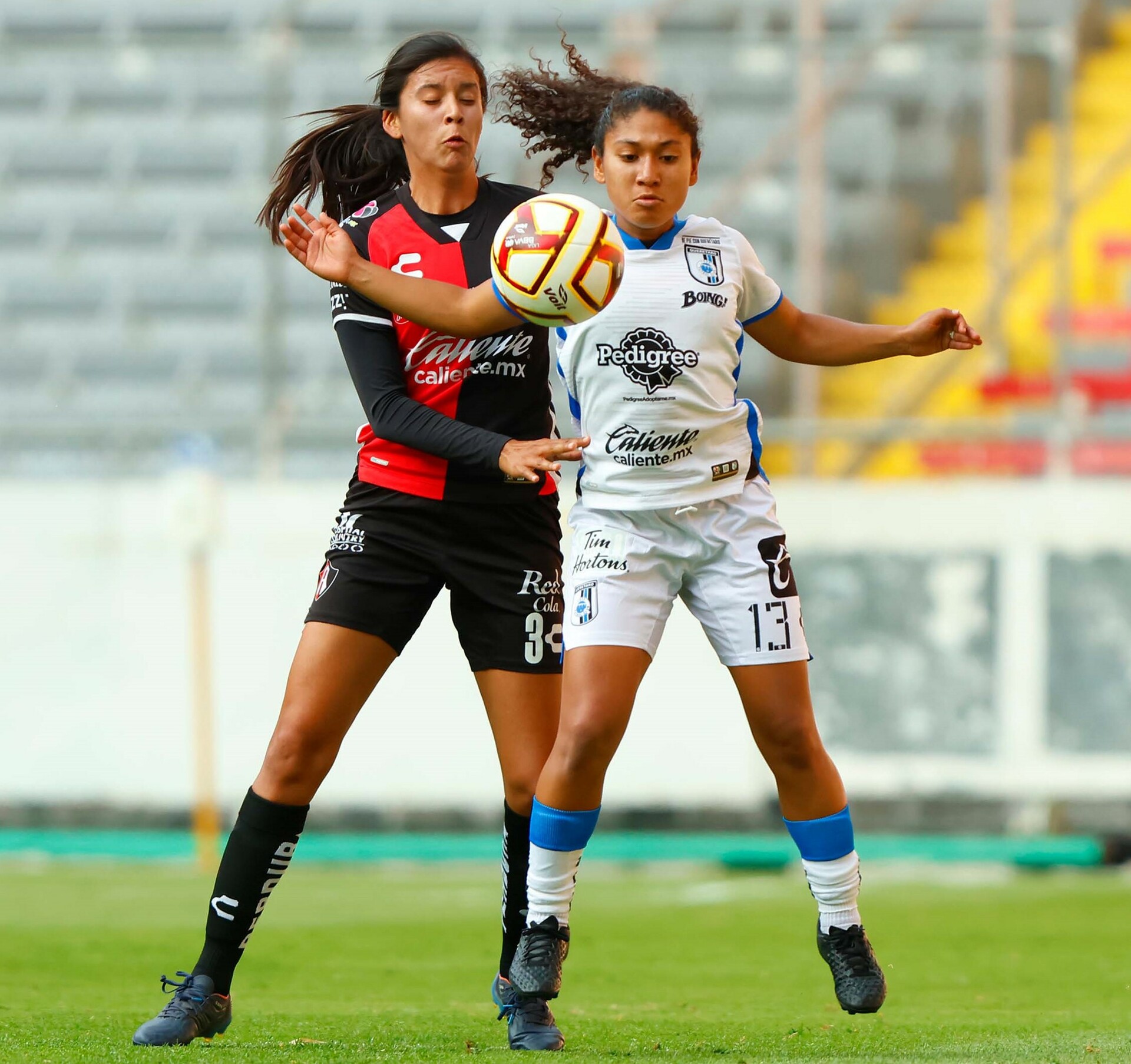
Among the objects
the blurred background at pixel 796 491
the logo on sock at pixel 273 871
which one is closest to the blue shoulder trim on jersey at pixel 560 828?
the logo on sock at pixel 273 871

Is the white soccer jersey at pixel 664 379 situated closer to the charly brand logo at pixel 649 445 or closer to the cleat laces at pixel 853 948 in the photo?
the charly brand logo at pixel 649 445

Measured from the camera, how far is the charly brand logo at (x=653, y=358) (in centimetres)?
448

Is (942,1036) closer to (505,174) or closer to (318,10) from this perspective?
(505,174)

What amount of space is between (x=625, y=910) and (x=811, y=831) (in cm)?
430

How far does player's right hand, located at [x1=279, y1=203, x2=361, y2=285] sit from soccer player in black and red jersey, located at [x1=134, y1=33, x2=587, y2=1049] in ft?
0.29

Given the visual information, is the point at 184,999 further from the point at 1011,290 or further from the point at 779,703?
the point at 1011,290

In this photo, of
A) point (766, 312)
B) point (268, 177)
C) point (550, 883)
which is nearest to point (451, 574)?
point (550, 883)

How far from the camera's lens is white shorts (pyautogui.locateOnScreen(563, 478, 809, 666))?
447 centimetres

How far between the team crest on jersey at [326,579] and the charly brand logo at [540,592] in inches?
17.3

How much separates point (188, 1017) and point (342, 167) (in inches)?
82.7

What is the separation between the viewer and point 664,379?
448cm

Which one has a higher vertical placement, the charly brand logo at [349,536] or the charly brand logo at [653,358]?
the charly brand logo at [653,358]

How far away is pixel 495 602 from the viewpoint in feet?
15.2

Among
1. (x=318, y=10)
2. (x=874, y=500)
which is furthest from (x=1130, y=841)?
(x=318, y=10)
